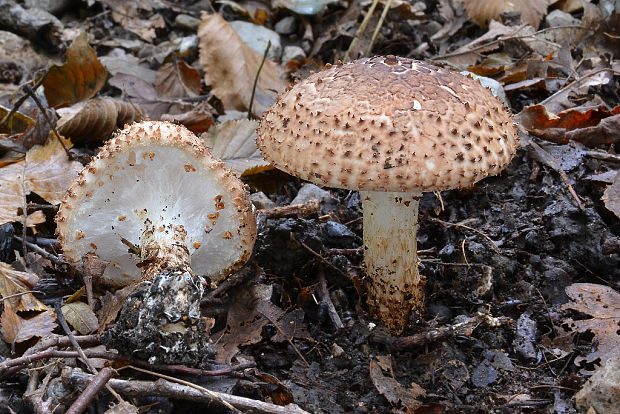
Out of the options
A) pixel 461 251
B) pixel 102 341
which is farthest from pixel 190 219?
pixel 461 251

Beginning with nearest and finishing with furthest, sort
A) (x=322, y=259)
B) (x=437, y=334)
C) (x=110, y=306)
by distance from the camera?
(x=110, y=306) → (x=437, y=334) → (x=322, y=259)

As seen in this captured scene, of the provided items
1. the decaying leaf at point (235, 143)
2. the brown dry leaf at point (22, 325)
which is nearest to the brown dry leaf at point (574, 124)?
the decaying leaf at point (235, 143)

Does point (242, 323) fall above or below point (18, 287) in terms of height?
below

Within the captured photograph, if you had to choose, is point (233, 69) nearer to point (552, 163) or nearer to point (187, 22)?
point (187, 22)

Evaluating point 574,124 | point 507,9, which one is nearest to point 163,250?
point 574,124

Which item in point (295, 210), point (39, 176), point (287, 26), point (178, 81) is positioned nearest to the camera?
point (295, 210)

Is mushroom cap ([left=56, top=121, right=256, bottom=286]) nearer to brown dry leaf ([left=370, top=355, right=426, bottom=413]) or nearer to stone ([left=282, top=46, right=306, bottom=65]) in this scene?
brown dry leaf ([left=370, top=355, right=426, bottom=413])

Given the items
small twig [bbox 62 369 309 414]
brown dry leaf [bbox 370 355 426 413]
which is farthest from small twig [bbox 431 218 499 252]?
small twig [bbox 62 369 309 414]
